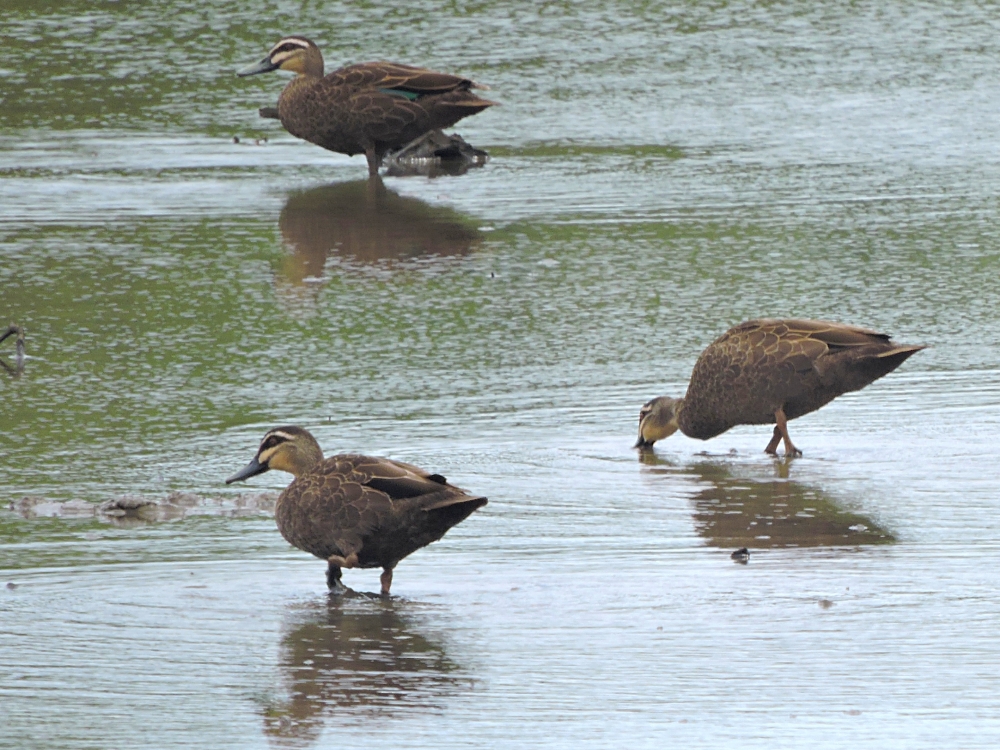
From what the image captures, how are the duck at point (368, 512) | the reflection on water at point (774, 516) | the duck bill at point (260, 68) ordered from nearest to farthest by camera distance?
the duck at point (368, 512)
the reflection on water at point (774, 516)
the duck bill at point (260, 68)

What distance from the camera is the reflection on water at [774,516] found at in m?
7.31

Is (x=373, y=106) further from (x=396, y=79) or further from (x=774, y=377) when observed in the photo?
(x=774, y=377)

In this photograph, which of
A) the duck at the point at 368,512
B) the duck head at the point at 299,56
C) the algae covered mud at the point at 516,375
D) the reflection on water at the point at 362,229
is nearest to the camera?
the algae covered mud at the point at 516,375

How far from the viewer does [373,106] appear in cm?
1351

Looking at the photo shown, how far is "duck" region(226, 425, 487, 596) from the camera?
6852 millimetres

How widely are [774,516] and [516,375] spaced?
226cm

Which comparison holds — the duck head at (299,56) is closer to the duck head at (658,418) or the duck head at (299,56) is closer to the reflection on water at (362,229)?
the reflection on water at (362,229)

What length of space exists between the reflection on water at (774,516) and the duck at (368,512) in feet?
3.64

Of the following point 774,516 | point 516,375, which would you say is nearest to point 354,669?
point 774,516

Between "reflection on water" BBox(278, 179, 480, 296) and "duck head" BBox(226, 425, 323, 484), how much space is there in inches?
149

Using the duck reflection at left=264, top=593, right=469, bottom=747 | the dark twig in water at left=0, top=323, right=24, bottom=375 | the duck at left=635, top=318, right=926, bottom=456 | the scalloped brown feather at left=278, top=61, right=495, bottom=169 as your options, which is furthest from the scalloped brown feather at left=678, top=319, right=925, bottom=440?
the scalloped brown feather at left=278, top=61, right=495, bottom=169

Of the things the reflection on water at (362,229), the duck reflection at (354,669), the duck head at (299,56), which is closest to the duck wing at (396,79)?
the duck head at (299,56)

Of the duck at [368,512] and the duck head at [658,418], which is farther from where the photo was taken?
the duck head at [658,418]

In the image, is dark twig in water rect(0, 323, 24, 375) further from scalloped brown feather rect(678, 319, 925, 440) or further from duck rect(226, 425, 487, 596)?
scalloped brown feather rect(678, 319, 925, 440)
